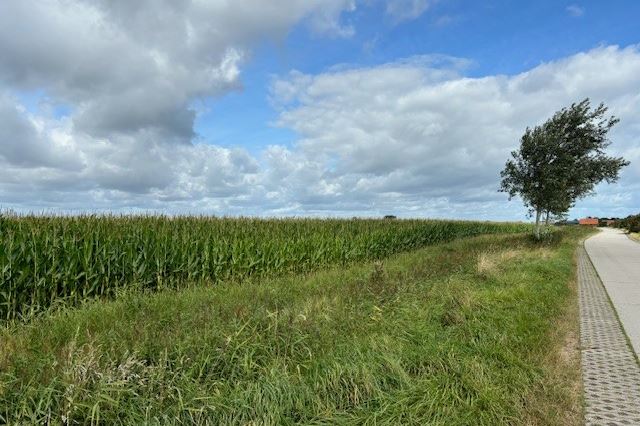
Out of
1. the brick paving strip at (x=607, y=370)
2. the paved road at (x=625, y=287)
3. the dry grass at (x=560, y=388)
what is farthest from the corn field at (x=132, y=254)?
the paved road at (x=625, y=287)

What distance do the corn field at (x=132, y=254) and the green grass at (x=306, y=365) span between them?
167cm

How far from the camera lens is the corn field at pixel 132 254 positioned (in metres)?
9.51

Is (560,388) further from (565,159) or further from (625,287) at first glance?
(565,159)

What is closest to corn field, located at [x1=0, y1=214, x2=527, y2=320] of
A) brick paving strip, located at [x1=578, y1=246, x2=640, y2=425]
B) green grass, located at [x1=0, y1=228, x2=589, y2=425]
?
green grass, located at [x1=0, y1=228, x2=589, y2=425]

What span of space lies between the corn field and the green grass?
1.67 m

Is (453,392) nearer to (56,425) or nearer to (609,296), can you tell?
(56,425)

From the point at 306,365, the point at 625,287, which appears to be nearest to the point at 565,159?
the point at 625,287

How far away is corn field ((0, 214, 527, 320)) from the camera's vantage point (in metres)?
9.51

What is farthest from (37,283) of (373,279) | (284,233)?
(284,233)

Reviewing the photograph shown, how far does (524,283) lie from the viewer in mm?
10547

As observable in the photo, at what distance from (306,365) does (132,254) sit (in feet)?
24.8

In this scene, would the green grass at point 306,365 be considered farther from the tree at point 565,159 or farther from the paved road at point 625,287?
the tree at point 565,159

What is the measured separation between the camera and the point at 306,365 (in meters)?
5.38

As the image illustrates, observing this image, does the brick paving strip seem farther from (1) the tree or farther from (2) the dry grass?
(1) the tree
